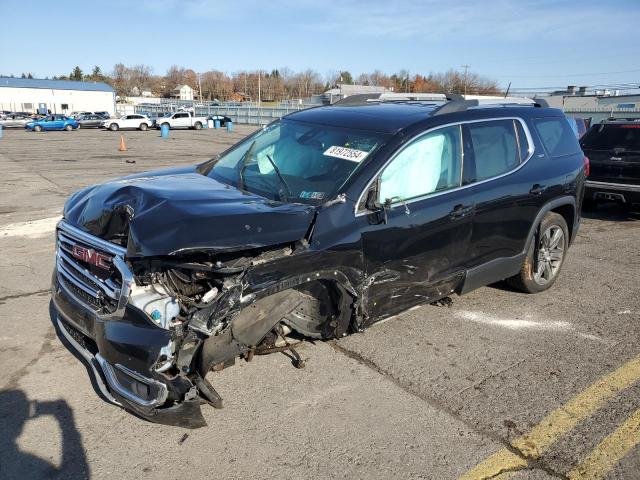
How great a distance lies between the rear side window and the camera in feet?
17.0

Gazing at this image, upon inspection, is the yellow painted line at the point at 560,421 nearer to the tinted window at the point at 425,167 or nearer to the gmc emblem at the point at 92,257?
the tinted window at the point at 425,167

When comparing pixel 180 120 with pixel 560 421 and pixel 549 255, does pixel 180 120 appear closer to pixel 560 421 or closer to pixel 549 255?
pixel 549 255

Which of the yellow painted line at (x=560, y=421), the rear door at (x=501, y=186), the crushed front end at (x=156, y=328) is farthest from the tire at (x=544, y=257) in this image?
the crushed front end at (x=156, y=328)

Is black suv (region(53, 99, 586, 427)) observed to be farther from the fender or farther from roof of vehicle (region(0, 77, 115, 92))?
roof of vehicle (region(0, 77, 115, 92))

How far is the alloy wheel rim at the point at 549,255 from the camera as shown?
17.3 ft

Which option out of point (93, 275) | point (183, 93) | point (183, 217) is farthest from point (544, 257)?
point (183, 93)

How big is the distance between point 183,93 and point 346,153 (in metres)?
136

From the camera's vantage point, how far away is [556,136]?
17.6ft

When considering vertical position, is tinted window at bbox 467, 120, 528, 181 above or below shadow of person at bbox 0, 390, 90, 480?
above

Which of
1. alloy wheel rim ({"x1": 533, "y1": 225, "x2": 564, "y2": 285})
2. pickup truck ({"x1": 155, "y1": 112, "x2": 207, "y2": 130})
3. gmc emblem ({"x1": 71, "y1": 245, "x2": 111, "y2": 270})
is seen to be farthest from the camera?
pickup truck ({"x1": 155, "y1": 112, "x2": 207, "y2": 130})

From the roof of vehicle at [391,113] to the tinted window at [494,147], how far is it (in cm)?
11

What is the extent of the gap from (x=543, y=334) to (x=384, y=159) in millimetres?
2186

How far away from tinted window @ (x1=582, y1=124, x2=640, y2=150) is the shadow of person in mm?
9303

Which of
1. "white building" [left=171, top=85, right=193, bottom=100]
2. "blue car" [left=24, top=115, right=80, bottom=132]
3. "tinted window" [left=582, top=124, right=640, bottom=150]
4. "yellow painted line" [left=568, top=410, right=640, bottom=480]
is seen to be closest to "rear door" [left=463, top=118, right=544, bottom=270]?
"yellow painted line" [left=568, top=410, right=640, bottom=480]
